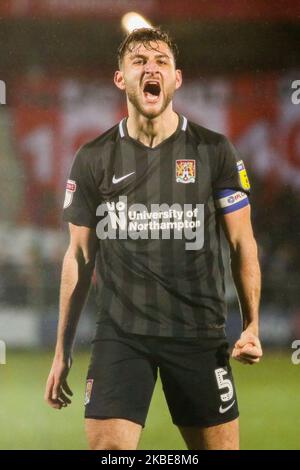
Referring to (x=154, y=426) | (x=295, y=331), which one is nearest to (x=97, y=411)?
(x=154, y=426)

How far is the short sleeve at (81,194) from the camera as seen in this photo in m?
2.84

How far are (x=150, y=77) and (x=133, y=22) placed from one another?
0.30 m

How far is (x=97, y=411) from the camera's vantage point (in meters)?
2.57

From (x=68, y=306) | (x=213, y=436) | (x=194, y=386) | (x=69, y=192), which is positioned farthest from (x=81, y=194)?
(x=213, y=436)

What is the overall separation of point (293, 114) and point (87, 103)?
2.78 feet

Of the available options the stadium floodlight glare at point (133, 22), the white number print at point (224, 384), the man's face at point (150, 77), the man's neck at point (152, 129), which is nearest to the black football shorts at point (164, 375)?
the white number print at point (224, 384)

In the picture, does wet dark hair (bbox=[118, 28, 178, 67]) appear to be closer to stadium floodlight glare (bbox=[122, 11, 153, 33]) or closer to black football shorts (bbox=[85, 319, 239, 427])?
stadium floodlight glare (bbox=[122, 11, 153, 33])

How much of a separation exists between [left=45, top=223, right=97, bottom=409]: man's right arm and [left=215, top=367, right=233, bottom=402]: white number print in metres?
0.60

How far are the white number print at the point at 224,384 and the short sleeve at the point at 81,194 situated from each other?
722 mm

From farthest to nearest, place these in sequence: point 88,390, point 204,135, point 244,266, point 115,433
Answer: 1. point 204,135
2. point 244,266
3. point 88,390
4. point 115,433

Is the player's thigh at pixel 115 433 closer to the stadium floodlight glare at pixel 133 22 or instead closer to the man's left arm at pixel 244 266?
the man's left arm at pixel 244 266

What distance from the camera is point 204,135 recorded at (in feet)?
9.56

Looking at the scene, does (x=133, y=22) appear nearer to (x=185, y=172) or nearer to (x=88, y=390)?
(x=185, y=172)
